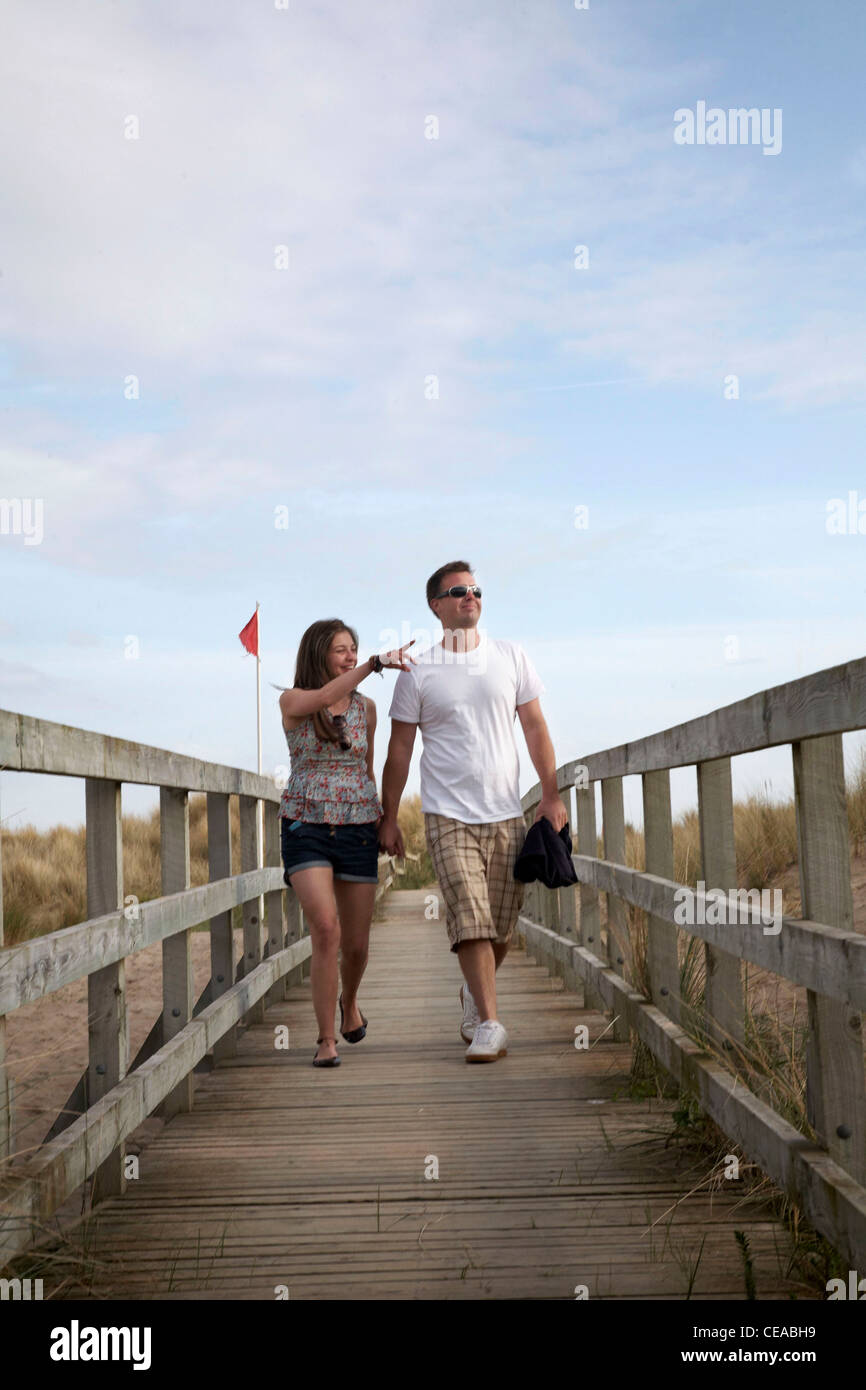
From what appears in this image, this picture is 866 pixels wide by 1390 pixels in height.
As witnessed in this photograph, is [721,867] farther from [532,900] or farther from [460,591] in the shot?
[532,900]

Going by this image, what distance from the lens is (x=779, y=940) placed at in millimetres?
3359

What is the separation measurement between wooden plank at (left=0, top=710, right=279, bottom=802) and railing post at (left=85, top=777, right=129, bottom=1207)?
4.1 inches

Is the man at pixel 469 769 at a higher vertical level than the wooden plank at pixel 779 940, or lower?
higher

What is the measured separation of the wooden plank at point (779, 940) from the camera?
2.84m

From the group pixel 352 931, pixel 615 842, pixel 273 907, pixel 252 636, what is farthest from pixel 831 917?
pixel 252 636

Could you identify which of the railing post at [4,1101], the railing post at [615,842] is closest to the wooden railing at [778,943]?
the railing post at [615,842]

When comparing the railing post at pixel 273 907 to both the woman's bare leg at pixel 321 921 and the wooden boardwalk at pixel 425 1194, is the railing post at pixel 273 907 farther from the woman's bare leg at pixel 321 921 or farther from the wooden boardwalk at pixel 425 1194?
the woman's bare leg at pixel 321 921

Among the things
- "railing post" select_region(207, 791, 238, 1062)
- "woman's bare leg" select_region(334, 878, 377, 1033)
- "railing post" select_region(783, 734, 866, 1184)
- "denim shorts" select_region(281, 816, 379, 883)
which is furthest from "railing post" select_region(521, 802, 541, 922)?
"railing post" select_region(783, 734, 866, 1184)

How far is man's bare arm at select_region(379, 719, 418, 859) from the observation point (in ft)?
18.9

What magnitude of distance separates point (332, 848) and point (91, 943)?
195cm

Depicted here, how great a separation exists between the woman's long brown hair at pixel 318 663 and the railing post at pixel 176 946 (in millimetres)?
671

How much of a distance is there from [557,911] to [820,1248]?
6168 mm
